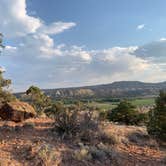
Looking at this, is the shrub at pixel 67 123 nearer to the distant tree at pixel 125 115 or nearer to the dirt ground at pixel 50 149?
the dirt ground at pixel 50 149

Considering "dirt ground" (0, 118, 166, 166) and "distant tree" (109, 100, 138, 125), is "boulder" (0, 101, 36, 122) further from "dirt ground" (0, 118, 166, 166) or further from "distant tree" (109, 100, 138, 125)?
"distant tree" (109, 100, 138, 125)

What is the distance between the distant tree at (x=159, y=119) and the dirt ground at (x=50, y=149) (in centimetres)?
87

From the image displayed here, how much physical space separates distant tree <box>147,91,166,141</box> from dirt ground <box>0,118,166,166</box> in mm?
872

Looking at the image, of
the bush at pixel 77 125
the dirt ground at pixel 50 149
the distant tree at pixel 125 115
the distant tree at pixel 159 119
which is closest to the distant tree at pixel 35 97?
the distant tree at pixel 125 115

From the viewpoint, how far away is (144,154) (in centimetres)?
1206

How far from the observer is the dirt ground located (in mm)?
9180

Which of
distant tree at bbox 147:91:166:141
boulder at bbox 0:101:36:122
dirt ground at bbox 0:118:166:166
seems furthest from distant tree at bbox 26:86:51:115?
distant tree at bbox 147:91:166:141

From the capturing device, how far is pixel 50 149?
9922 millimetres

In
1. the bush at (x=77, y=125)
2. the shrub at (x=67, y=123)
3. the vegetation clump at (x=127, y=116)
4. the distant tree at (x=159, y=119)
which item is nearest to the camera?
the bush at (x=77, y=125)

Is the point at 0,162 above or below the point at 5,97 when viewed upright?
below

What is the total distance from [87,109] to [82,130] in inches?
91.5

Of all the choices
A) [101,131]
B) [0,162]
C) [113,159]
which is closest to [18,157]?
[0,162]

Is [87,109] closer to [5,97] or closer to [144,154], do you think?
[144,154]

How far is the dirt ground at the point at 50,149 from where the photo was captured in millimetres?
9180
